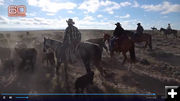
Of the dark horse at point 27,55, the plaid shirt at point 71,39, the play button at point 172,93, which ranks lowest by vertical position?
the play button at point 172,93

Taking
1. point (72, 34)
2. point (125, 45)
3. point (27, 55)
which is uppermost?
point (72, 34)

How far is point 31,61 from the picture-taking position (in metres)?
4.88

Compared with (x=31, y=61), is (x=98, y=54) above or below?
above

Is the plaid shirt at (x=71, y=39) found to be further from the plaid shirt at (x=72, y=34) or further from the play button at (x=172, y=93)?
the play button at (x=172, y=93)

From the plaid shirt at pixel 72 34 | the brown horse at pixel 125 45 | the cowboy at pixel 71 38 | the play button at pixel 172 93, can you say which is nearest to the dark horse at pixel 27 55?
the cowboy at pixel 71 38

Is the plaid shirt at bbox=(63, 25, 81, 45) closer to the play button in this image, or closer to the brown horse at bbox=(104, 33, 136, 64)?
the brown horse at bbox=(104, 33, 136, 64)

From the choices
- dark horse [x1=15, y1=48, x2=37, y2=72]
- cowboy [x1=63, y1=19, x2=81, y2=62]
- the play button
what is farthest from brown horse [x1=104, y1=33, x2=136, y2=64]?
dark horse [x1=15, y1=48, x2=37, y2=72]

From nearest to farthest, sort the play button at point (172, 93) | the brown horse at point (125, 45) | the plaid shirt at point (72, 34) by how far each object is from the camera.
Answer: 1. the play button at point (172, 93)
2. the plaid shirt at point (72, 34)
3. the brown horse at point (125, 45)

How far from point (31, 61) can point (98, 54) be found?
2.91 m

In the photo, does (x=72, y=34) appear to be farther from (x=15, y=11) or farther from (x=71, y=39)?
(x=15, y=11)

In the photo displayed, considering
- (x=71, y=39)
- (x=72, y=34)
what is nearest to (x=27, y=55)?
(x=71, y=39)

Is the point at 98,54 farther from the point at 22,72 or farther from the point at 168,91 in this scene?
the point at 22,72

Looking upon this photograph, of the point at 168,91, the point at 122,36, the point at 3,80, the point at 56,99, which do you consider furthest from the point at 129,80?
the point at 3,80

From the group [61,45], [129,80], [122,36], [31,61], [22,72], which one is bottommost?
[129,80]
